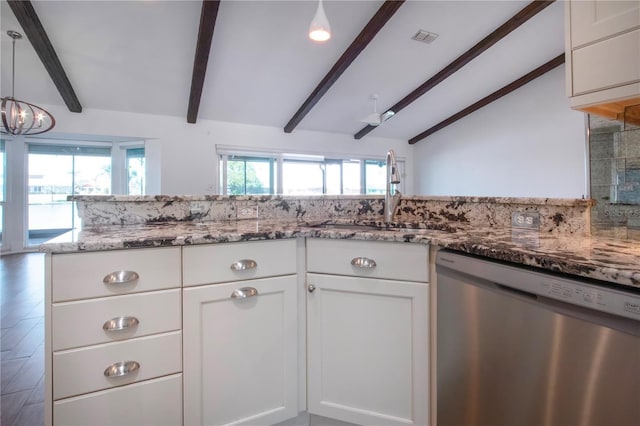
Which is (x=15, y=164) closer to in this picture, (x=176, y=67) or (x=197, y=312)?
(x=176, y=67)

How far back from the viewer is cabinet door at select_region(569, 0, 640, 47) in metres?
0.89

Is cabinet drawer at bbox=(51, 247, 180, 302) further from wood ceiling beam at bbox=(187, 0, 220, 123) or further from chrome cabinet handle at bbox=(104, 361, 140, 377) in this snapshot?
wood ceiling beam at bbox=(187, 0, 220, 123)

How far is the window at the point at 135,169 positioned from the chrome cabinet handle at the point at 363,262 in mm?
5541

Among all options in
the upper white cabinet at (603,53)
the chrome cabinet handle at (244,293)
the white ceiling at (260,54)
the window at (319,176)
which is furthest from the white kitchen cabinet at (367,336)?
the window at (319,176)

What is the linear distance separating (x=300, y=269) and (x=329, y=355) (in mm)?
370

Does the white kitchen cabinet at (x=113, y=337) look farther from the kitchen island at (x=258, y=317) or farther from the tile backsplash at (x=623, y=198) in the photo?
the tile backsplash at (x=623, y=198)

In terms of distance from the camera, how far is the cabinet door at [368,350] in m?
1.15

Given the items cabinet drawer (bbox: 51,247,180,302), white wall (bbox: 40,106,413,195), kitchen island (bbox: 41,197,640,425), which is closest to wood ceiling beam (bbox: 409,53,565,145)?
white wall (bbox: 40,106,413,195)

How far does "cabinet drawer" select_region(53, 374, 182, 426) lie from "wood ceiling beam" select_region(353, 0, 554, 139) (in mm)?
5136

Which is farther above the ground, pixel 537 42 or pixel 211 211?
pixel 537 42

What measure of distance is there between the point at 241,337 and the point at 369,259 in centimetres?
57

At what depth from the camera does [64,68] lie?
3.88 m

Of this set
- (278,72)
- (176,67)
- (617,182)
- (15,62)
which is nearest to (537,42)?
(278,72)

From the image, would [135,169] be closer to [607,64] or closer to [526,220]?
[526,220]
